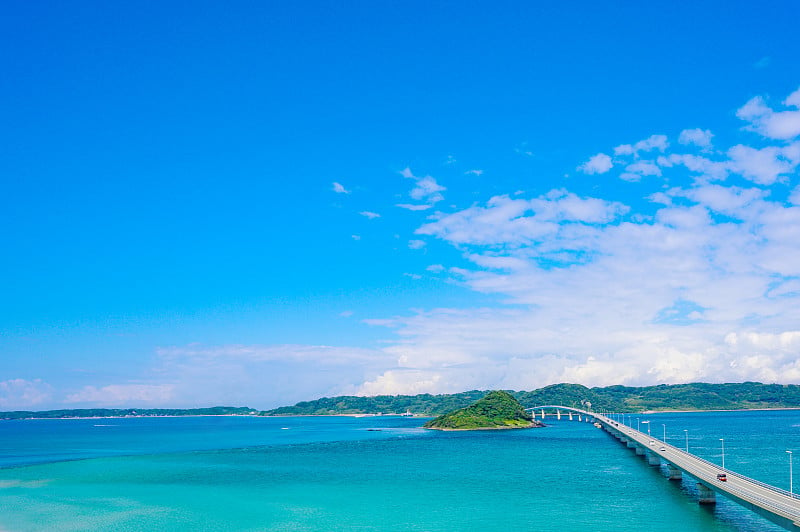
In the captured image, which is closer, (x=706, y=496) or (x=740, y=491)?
(x=740, y=491)

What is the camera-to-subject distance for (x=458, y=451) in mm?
147000

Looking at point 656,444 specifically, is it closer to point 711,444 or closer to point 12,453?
point 711,444

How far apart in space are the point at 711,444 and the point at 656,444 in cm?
4297

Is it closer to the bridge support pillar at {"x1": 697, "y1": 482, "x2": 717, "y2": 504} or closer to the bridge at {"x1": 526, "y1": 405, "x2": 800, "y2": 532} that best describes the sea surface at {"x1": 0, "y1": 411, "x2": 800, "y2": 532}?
the bridge support pillar at {"x1": 697, "y1": 482, "x2": 717, "y2": 504}

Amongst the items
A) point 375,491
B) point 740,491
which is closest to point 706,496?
point 740,491

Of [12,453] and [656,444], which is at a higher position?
[656,444]

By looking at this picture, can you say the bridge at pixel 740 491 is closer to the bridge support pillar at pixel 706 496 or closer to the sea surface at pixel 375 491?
the bridge support pillar at pixel 706 496

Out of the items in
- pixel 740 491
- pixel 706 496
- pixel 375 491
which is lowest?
pixel 375 491

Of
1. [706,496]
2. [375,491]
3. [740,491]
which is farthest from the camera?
[375,491]

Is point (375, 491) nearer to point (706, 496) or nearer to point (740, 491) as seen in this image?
point (706, 496)

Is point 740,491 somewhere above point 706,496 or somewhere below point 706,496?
above

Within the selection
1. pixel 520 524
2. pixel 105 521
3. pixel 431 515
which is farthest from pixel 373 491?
pixel 105 521

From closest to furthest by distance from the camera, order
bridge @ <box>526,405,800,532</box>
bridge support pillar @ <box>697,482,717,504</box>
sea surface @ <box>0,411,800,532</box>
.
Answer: bridge @ <box>526,405,800,532</box> → sea surface @ <box>0,411,800,532</box> → bridge support pillar @ <box>697,482,717,504</box>

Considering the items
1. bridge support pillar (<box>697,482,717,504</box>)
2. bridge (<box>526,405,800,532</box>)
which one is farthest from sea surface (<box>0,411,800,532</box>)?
bridge (<box>526,405,800,532</box>)
